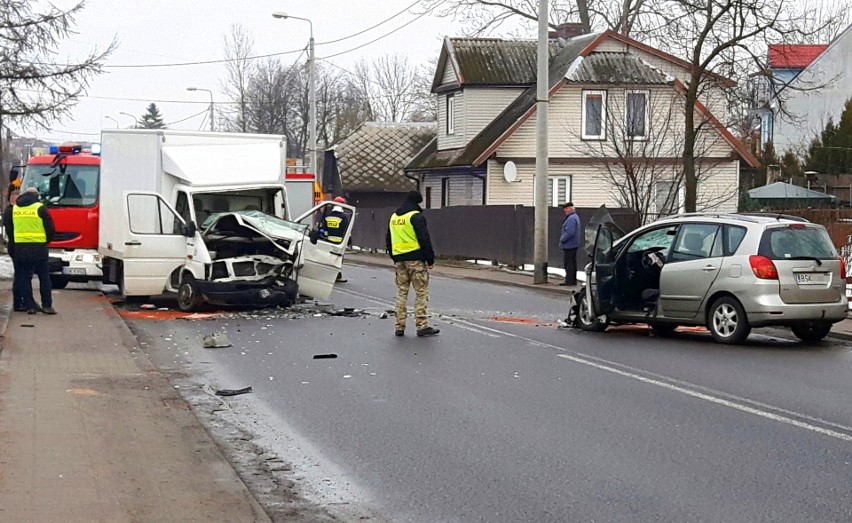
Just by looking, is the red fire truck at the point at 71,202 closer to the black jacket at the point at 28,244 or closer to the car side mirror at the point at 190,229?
the car side mirror at the point at 190,229

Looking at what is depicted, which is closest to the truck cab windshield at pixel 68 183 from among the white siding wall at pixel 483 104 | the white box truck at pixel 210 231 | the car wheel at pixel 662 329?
the white box truck at pixel 210 231

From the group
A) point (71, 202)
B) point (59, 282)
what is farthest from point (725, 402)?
point (59, 282)

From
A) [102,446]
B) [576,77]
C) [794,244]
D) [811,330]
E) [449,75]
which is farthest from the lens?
[449,75]

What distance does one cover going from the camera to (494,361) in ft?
41.2

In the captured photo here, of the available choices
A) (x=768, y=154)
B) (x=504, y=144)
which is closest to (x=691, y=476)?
(x=504, y=144)

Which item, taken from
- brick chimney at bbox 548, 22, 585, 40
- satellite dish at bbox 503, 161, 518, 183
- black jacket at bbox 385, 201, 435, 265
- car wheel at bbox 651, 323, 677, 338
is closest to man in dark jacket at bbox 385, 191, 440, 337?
black jacket at bbox 385, 201, 435, 265

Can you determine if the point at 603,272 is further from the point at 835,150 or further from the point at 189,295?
the point at 835,150

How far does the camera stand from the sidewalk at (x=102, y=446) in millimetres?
6414

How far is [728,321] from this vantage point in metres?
13.9

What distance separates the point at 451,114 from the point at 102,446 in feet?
116

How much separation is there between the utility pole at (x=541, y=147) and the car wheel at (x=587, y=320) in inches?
368

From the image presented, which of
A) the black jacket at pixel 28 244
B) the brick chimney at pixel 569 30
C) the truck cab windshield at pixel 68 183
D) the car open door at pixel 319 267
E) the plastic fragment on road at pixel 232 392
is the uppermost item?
the brick chimney at pixel 569 30

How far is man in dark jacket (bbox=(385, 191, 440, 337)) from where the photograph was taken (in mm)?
14516

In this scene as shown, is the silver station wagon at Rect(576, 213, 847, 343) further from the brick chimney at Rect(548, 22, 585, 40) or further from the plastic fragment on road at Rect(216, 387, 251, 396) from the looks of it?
the brick chimney at Rect(548, 22, 585, 40)
